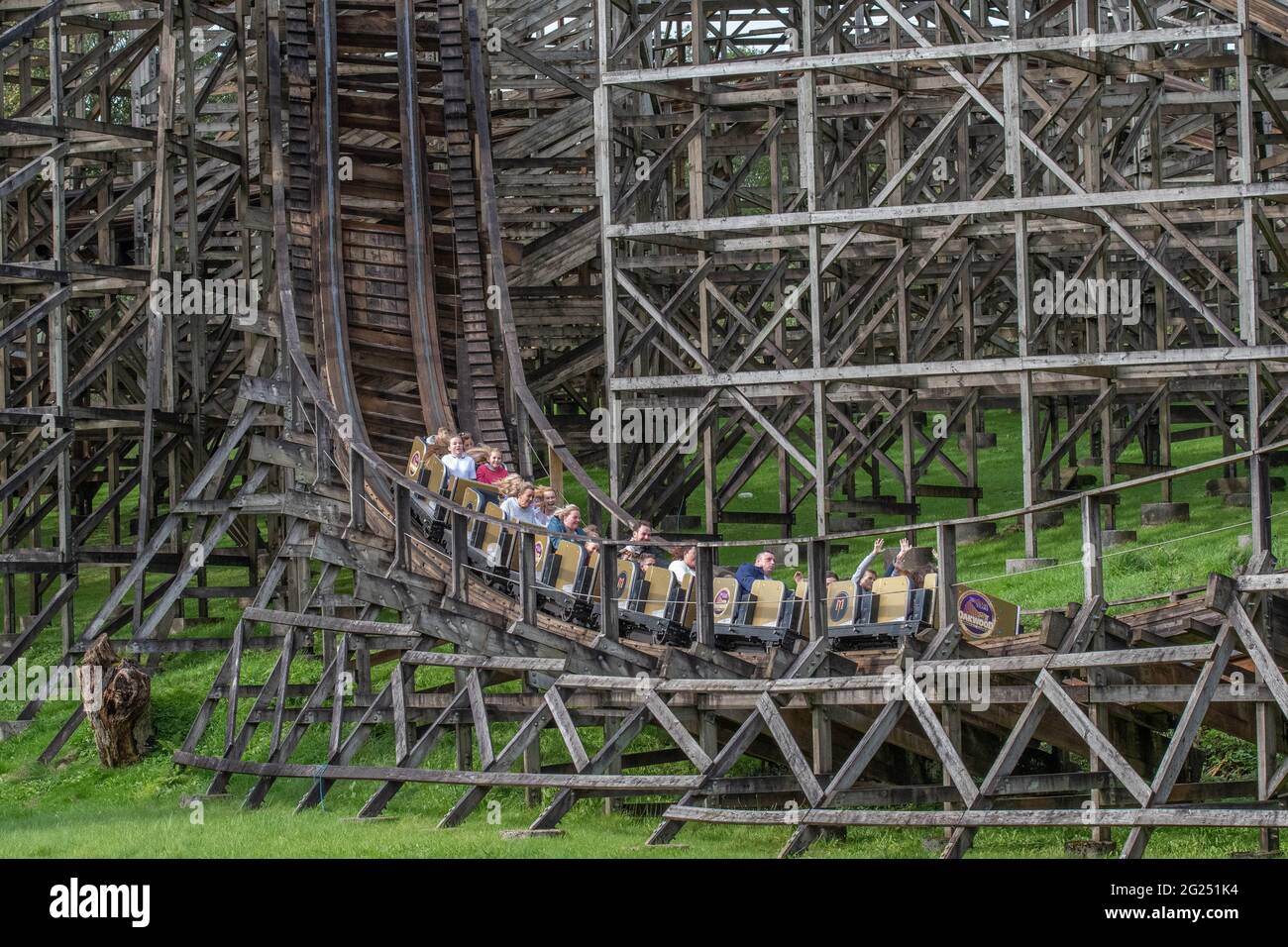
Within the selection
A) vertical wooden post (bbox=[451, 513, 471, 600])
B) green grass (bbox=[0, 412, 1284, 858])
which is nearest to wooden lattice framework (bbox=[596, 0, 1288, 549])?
green grass (bbox=[0, 412, 1284, 858])

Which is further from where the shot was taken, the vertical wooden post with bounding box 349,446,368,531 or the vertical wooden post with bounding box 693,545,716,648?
the vertical wooden post with bounding box 349,446,368,531

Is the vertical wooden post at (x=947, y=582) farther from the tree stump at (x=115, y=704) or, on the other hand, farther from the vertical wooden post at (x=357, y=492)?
the tree stump at (x=115, y=704)

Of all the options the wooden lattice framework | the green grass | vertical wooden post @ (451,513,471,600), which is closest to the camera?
the green grass

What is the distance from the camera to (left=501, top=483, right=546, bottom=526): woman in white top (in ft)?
62.8

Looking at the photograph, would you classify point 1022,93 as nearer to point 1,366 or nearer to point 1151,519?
point 1151,519

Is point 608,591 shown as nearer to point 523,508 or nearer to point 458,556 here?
point 458,556

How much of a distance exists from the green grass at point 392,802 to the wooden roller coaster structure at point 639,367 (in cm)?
30

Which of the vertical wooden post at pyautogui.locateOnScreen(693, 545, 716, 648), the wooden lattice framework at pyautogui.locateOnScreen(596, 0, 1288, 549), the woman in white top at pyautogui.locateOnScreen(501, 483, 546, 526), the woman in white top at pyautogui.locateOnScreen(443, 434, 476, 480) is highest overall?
the wooden lattice framework at pyautogui.locateOnScreen(596, 0, 1288, 549)

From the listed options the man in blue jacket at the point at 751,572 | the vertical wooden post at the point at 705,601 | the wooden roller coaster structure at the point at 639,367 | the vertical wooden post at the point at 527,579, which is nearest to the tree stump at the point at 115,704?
the wooden roller coaster structure at the point at 639,367

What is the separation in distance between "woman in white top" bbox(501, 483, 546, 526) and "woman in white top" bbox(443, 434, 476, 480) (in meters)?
0.96

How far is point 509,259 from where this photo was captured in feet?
85.1

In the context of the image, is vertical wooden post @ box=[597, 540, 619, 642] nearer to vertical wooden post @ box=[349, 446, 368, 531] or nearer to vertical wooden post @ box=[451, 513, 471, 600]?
vertical wooden post @ box=[451, 513, 471, 600]

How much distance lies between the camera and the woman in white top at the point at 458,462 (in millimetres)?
20250
